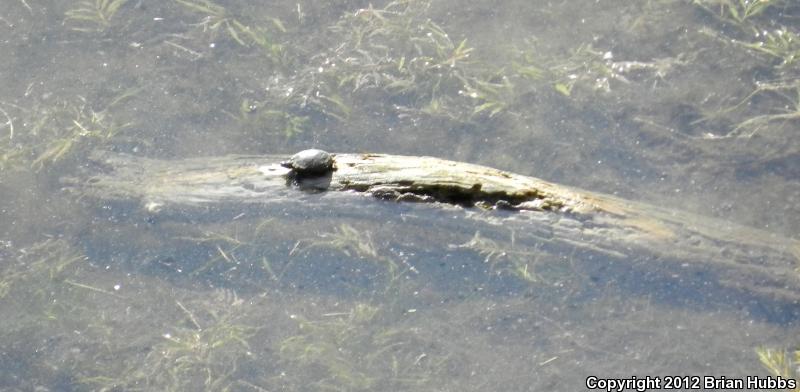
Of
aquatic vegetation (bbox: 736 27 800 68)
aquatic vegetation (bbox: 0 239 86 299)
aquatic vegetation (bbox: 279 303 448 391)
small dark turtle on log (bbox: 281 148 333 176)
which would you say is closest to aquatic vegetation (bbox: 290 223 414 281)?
aquatic vegetation (bbox: 279 303 448 391)

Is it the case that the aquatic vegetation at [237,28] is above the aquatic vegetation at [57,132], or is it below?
above

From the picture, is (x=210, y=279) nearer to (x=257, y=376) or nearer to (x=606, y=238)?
(x=257, y=376)

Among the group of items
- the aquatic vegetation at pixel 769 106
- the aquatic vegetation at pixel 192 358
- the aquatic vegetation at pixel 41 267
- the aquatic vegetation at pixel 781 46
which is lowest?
the aquatic vegetation at pixel 192 358

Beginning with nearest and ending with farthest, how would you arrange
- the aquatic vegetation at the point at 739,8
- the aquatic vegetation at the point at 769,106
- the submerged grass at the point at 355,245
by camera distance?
the submerged grass at the point at 355,245 < the aquatic vegetation at the point at 769,106 < the aquatic vegetation at the point at 739,8

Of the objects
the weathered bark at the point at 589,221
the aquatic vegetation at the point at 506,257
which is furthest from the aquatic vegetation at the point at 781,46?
the aquatic vegetation at the point at 506,257

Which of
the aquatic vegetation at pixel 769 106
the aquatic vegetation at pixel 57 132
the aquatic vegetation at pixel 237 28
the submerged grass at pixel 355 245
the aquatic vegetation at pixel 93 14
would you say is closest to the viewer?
the submerged grass at pixel 355 245

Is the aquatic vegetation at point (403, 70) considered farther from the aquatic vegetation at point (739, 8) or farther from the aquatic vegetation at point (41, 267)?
the aquatic vegetation at point (41, 267)

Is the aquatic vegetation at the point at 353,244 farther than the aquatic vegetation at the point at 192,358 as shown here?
Yes
